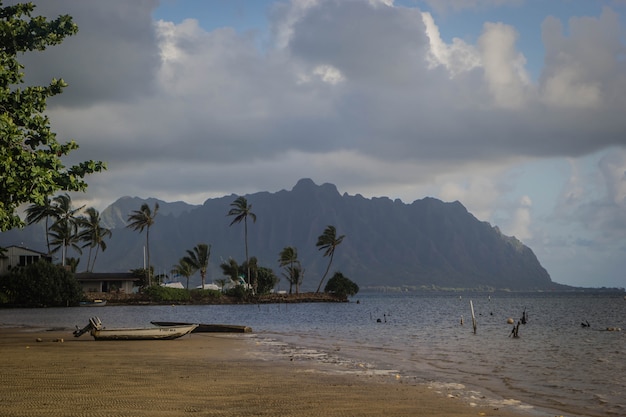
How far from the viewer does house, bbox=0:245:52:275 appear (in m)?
99.6

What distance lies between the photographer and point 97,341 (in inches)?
1346

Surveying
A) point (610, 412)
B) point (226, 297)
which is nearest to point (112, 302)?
point (226, 297)

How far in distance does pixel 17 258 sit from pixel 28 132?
90.5 meters

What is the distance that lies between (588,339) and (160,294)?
92.7 metres

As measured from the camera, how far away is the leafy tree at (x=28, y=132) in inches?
727

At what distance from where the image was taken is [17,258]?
3991 inches

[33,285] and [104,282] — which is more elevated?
[104,282]

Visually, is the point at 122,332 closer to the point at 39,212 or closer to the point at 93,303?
the point at 93,303

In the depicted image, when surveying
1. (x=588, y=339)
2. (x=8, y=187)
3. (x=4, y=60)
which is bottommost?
(x=588, y=339)

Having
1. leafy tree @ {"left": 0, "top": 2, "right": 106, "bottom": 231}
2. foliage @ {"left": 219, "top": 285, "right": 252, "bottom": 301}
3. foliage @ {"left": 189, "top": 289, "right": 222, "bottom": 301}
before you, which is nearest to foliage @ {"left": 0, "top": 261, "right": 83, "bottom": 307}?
foliage @ {"left": 189, "top": 289, "right": 222, "bottom": 301}

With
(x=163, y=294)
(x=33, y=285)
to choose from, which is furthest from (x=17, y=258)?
(x=163, y=294)

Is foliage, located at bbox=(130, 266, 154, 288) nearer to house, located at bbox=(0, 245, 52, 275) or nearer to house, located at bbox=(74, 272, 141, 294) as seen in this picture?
house, located at bbox=(74, 272, 141, 294)

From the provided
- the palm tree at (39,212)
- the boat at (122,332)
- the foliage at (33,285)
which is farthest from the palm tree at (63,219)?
the boat at (122,332)

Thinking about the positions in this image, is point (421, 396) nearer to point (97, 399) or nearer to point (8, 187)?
point (97, 399)
